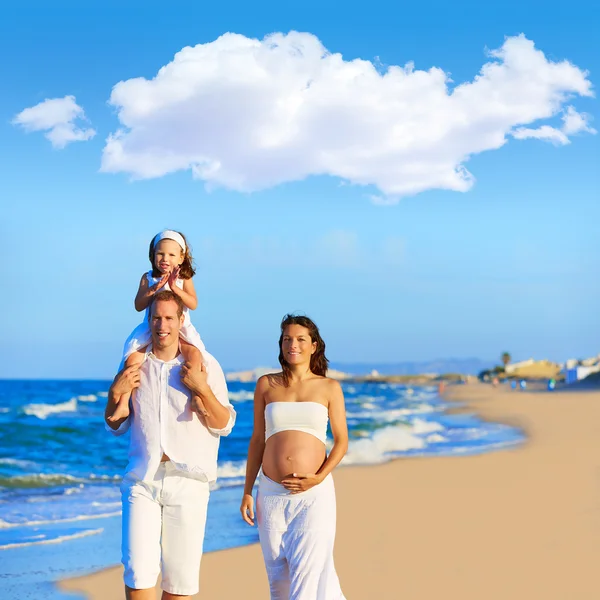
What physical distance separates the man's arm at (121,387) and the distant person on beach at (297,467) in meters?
0.67

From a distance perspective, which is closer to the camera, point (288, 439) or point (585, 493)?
point (288, 439)

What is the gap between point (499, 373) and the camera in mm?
106500

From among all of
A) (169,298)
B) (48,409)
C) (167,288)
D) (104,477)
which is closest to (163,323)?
(169,298)

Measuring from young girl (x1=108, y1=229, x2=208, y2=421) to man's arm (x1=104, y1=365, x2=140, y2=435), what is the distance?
2 cm

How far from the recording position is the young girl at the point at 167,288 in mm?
3953

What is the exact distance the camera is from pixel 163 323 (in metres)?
3.93

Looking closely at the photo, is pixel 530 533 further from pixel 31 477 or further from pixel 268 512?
pixel 31 477

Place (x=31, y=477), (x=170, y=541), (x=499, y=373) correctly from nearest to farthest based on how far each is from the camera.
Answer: (x=170, y=541), (x=31, y=477), (x=499, y=373)

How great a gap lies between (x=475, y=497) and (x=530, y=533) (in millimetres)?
2378

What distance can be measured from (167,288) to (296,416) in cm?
96

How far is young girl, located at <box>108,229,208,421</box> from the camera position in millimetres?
3953

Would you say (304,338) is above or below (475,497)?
above

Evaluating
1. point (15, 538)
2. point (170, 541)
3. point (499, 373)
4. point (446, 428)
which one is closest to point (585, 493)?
point (15, 538)

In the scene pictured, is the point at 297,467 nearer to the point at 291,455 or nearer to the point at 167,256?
the point at 291,455
